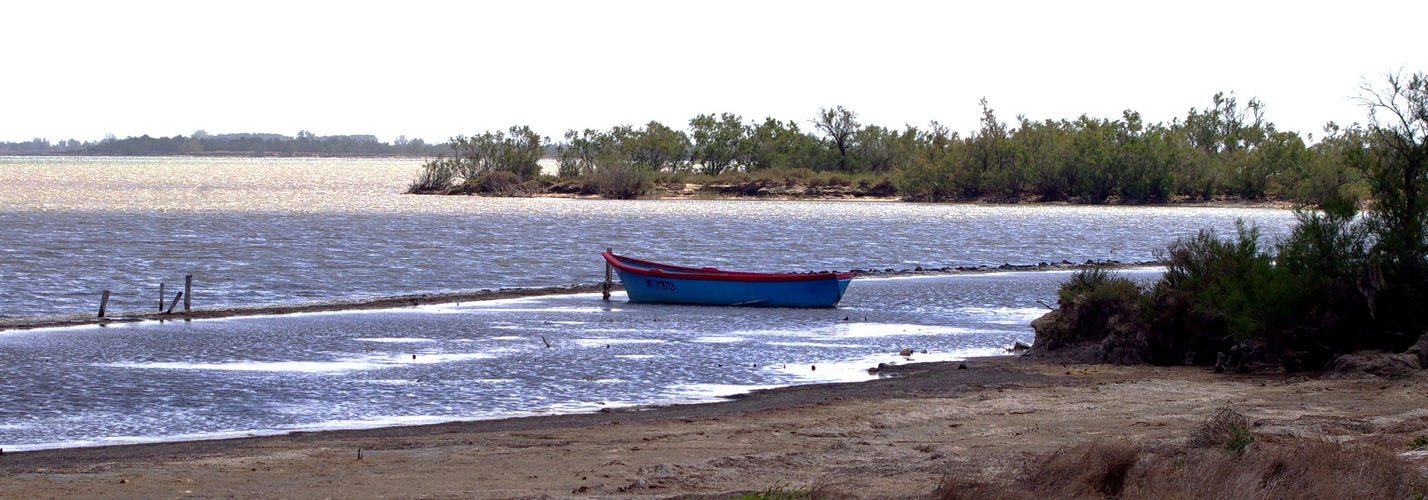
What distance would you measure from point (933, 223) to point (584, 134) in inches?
2084

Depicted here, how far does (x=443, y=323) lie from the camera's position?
24.8 meters

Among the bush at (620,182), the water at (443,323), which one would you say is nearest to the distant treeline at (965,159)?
the bush at (620,182)

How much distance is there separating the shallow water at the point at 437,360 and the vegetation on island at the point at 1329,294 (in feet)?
9.65

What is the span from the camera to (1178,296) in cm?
1850

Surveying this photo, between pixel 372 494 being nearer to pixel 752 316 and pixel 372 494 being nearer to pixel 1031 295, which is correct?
pixel 752 316

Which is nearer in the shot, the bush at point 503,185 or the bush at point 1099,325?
the bush at point 1099,325

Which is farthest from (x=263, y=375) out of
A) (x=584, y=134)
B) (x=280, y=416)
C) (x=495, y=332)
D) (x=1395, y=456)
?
(x=584, y=134)

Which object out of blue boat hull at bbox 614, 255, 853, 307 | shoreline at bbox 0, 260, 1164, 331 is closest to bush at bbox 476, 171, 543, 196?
shoreline at bbox 0, 260, 1164, 331

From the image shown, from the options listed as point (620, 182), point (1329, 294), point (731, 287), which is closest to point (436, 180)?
point (620, 182)

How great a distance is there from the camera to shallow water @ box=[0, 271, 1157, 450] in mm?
15000

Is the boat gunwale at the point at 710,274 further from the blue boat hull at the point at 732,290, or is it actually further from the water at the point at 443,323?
the water at the point at 443,323

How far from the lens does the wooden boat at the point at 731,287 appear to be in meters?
→ 28.1

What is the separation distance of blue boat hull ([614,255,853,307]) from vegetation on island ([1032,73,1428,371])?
9751 millimetres

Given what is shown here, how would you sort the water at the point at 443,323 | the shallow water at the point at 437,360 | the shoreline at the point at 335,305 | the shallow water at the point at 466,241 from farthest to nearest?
the shallow water at the point at 466,241 < the shoreline at the point at 335,305 < the water at the point at 443,323 < the shallow water at the point at 437,360
